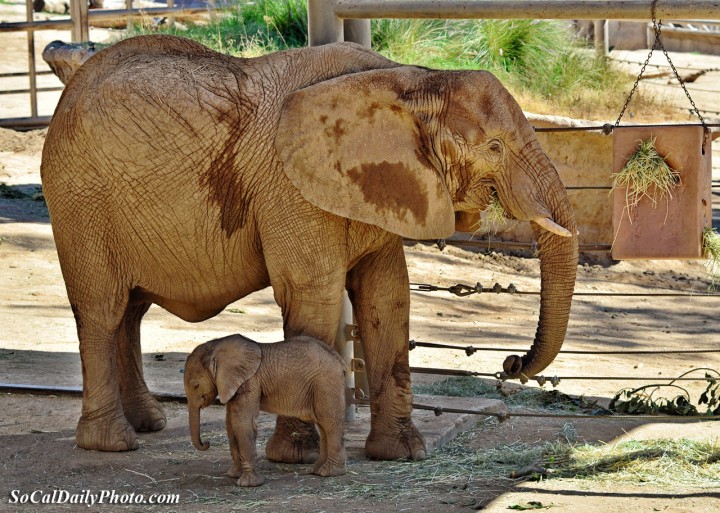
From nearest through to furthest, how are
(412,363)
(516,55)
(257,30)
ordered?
(412,363) → (516,55) → (257,30)

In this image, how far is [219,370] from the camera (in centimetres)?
574

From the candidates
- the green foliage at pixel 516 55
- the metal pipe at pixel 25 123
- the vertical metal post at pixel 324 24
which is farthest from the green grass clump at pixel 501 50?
the vertical metal post at pixel 324 24

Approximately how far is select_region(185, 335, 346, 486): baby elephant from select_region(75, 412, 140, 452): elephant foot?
0.83m

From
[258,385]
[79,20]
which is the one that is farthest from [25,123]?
[258,385]

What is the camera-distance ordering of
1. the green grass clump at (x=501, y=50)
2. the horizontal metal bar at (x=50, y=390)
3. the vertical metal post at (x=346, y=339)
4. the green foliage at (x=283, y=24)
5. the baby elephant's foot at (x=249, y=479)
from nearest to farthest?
the baby elephant's foot at (x=249, y=479)
the vertical metal post at (x=346, y=339)
the horizontal metal bar at (x=50, y=390)
the green grass clump at (x=501, y=50)
the green foliage at (x=283, y=24)

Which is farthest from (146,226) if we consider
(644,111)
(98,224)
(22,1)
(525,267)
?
(22,1)

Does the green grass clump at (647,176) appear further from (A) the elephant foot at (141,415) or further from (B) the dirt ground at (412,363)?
(A) the elephant foot at (141,415)

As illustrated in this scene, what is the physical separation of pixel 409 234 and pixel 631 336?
590 centimetres

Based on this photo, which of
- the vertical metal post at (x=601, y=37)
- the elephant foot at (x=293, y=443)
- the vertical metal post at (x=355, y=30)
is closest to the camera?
the elephant foot at (x=293, y=443)

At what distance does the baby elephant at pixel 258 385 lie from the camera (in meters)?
5.75

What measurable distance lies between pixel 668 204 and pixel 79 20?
12471mm

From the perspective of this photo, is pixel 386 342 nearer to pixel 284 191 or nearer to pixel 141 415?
pixel 284 191

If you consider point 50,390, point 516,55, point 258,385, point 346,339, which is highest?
point 516,55

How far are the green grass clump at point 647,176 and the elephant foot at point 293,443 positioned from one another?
2061 millimetres
